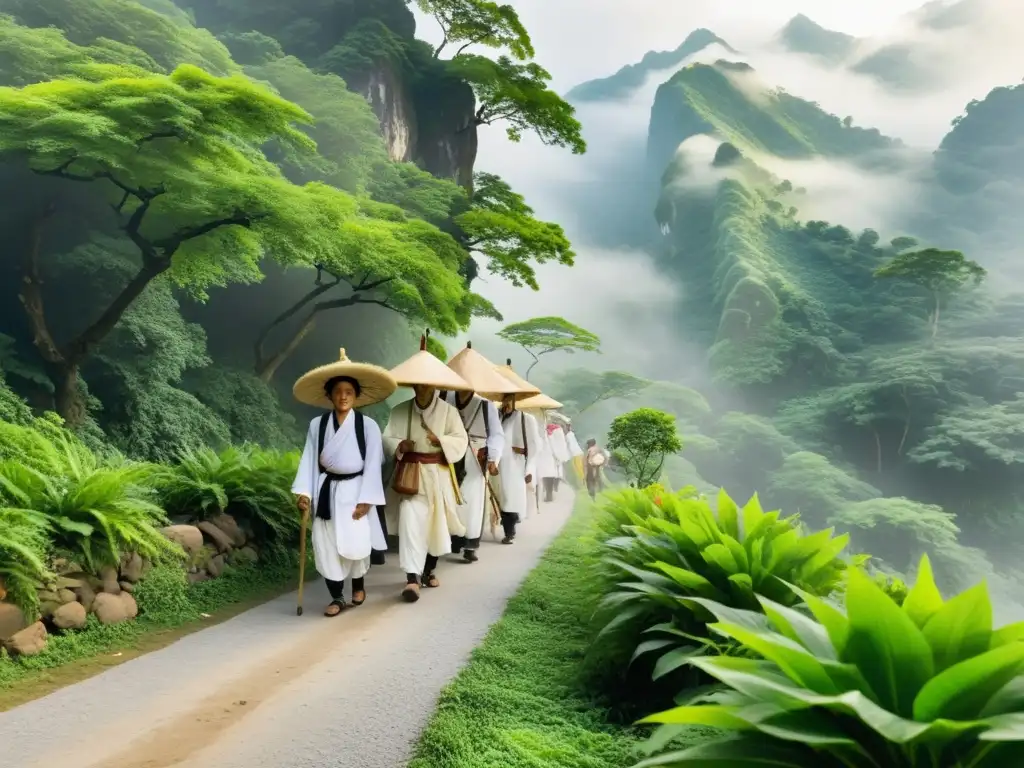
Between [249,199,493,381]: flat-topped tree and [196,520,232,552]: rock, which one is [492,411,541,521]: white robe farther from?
[249,199,493,381]: flat-topped tree

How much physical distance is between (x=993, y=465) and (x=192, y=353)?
38.2 m

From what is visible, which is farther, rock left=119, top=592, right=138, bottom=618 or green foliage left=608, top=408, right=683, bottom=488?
green foliage left=608, top=408, right=683, bottom=488

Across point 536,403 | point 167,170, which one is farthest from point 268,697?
point 167,170

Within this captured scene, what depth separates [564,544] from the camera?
330 inches

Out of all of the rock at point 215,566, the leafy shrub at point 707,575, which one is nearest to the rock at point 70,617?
the rock at point 215,566

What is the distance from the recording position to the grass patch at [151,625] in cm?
346

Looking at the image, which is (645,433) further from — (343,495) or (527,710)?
(527,710)

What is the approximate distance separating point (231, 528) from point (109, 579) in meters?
1.36

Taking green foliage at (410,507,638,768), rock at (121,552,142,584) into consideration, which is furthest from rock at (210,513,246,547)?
green foliage at (410,507,638,768)

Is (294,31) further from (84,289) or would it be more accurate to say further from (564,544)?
(564,544)

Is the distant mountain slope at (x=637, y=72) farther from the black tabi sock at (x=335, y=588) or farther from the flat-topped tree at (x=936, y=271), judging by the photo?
the black tabi sock at (x=335, y=588)

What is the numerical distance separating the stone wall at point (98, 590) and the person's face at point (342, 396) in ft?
4.70

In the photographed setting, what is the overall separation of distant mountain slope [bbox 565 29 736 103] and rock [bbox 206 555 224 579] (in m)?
86.6

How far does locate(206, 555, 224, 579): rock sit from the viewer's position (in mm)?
5238
